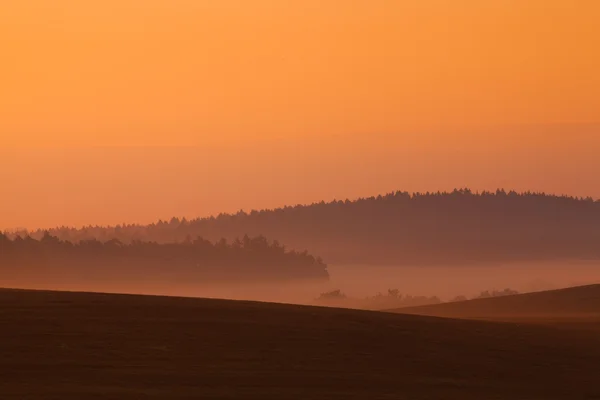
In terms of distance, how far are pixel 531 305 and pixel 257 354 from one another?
42.5 meters

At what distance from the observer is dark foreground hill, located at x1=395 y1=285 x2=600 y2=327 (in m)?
63.7

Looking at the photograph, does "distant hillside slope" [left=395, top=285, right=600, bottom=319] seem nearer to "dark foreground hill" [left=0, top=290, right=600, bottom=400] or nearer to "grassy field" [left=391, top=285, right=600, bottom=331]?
"grassy field" [left=391, top=285, right=600, bottom=331]

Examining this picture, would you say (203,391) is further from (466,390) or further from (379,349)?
(379,349)

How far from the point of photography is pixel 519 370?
99.8 ft

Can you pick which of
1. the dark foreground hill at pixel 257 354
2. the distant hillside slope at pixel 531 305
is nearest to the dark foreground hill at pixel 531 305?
the distant hillside slope at pixel 531 305

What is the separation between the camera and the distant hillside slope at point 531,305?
63.8 m

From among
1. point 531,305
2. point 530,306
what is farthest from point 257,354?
point 531,305

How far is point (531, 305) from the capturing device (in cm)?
6844

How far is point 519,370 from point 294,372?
683 cm

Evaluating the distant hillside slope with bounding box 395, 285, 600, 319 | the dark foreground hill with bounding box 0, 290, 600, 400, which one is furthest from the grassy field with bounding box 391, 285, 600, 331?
the dark foreground hill with bounding box 0, 290, 600, 400

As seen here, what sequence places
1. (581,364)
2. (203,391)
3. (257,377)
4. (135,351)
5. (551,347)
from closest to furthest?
(203,391)
(257,377)
(135,351)
(581,364)
(551,347)

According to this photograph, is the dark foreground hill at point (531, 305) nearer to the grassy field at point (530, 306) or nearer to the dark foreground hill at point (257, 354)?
the grassy field at point (530, 306)

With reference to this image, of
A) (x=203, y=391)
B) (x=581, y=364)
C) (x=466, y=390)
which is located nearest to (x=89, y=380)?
(x=203, y=391)

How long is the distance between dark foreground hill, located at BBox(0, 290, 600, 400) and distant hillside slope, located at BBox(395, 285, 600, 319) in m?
26.0
